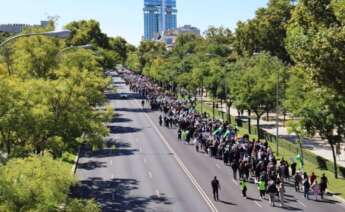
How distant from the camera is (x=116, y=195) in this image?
1151 inches

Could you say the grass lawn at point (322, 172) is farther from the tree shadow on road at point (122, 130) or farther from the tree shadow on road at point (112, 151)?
the tree shadow on road at point (122, 130)

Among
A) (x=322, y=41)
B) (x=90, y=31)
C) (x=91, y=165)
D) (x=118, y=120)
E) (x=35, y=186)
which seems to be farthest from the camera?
(x=90, y=31)

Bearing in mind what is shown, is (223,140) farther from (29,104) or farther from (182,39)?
(182,39)

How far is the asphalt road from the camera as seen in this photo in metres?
26.9

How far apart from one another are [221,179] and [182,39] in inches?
5512

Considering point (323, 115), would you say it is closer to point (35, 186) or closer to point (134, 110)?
point (35, 186)

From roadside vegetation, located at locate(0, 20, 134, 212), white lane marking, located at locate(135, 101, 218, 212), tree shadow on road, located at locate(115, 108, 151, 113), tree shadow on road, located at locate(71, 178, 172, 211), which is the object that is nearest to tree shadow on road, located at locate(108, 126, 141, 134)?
white lane marking, located at locate(135, 101, 218, 212)

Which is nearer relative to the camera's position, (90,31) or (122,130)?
(122,130)

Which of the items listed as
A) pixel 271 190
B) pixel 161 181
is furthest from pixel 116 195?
pixel 271 190

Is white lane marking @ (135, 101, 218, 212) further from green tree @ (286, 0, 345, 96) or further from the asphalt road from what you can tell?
green tree @ (286, 0, 345, 96)

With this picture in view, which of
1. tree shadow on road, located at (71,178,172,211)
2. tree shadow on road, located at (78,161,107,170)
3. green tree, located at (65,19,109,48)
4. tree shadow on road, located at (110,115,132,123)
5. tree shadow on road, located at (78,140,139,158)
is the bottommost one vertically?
tree shadow on road, located at (71,178,172,211)

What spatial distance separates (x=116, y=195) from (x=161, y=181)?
400cm

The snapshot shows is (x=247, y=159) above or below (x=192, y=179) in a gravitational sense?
above

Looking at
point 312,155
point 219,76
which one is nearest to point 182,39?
point 219,76
